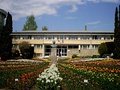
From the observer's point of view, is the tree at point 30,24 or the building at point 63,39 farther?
the tree at point 30,24

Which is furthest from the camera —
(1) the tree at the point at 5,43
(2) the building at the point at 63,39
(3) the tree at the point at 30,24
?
(3) the tree at the point at 30,24

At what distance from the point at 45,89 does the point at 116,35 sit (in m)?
28.9

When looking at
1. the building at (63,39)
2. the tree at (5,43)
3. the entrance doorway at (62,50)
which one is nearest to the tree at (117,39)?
the building at (63,39)

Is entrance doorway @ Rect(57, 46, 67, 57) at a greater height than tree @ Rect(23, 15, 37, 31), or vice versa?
tree @ Rect(23, 15, 37, 31)

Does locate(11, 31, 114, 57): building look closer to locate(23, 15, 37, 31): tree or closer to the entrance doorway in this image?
the entrance doorway

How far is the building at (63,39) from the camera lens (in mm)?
54375

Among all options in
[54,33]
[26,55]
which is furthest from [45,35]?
[26,55]

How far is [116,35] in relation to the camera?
114 feet

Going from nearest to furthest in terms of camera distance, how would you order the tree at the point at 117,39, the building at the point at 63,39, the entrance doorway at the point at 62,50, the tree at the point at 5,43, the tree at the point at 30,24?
the tree at the point at 117,39 < the tree at the point at 5,43 < the building at the point at 63,39 < the entrance doorway at the point at 62,50 < the tree at the point at 30,24

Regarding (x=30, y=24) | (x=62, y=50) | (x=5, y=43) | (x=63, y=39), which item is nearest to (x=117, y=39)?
(x=5, y=43)

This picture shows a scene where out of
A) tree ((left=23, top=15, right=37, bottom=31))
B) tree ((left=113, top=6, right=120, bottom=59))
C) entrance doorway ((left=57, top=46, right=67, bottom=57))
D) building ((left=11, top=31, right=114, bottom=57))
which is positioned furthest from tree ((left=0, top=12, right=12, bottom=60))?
tree ((left=23, top=15, right=37, bottom=31))

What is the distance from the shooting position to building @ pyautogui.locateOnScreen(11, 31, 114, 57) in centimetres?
5438

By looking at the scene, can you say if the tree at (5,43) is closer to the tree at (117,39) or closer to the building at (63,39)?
the building at (63,39)

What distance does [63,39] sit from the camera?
5481 centimetres
